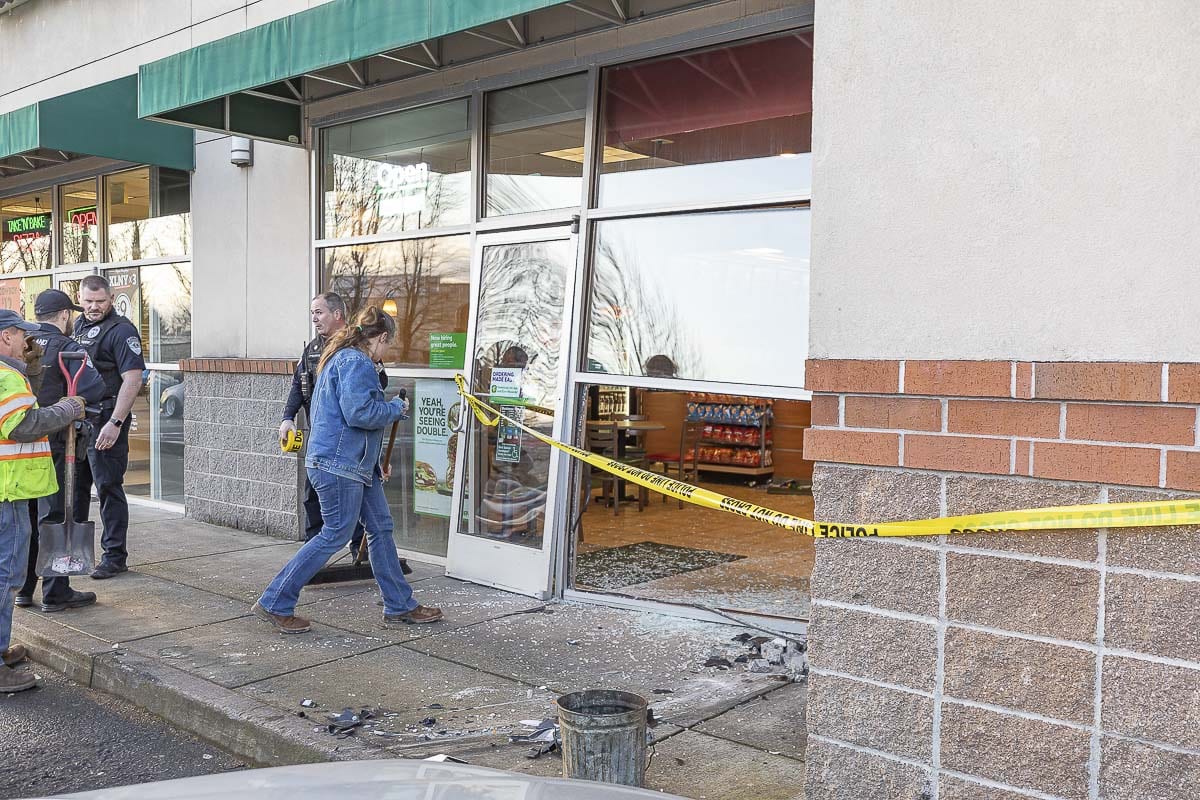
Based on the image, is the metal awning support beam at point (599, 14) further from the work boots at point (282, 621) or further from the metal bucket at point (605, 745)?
the metal bucket at point (605, 745)

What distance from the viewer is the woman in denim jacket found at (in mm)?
5980

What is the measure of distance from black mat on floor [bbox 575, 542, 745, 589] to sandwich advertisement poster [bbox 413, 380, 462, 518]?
1.23 metres

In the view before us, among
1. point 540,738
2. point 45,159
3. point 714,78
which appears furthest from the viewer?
point 45,159

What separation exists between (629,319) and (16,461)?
368 cm

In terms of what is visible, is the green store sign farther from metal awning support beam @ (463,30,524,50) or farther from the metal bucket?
the metal bucket

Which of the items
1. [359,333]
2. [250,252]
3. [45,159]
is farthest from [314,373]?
[45,159]

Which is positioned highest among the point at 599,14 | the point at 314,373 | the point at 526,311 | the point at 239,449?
the point at 599,14

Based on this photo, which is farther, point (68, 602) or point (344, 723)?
point (68, 602)

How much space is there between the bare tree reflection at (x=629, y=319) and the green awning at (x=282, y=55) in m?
1.72

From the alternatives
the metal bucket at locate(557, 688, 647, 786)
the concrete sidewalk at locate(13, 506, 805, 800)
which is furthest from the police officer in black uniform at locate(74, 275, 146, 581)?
the metal bucket at locate(557, 688, 647, 786)

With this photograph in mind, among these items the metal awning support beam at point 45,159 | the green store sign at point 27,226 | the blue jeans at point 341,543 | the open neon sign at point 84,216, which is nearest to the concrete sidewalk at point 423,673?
the blue jeans at point 341,543

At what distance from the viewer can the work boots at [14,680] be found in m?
5.49

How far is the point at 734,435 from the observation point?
14258 millimetres

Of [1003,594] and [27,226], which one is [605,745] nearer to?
[1003,594]
